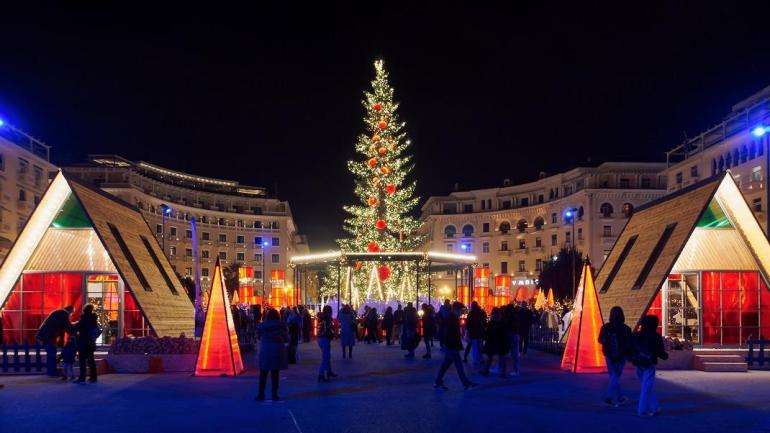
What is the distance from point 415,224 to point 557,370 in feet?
95.1

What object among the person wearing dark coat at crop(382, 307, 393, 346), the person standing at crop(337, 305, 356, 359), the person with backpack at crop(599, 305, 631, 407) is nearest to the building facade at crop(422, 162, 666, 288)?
the person wearing dark coat at crop(382, 307, 393, 346)

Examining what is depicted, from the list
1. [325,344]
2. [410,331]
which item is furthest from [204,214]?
[325,344]

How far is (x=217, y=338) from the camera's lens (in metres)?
18.1

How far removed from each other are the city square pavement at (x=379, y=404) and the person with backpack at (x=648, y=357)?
0.74ft

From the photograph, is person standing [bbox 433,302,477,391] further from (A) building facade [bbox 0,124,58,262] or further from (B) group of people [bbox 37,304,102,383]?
(A) building facade [bbox 0,124,58,262]

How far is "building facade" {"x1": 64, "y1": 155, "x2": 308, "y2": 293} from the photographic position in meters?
88.5

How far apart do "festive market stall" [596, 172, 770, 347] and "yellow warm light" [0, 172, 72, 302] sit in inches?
601

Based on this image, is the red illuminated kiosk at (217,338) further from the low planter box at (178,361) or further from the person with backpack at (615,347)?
the person with backpack at (615,347)

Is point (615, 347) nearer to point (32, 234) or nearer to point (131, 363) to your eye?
point (131, 363)

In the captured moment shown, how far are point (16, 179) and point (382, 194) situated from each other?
2895 centimetres

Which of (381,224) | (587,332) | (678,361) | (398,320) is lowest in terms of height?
(678,361)

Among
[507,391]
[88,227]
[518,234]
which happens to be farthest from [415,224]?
[518,234]

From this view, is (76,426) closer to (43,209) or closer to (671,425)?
(671,425)

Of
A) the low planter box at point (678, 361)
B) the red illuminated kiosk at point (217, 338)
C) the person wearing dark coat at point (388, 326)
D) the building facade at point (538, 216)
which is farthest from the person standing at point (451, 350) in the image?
the building facade at point (538, 216)
